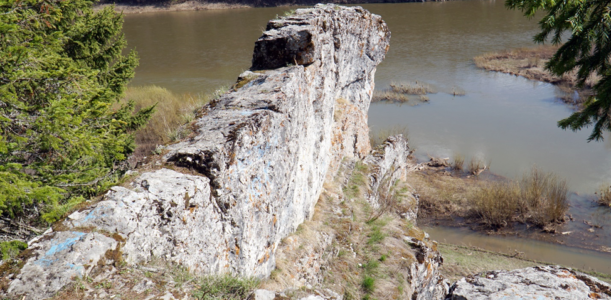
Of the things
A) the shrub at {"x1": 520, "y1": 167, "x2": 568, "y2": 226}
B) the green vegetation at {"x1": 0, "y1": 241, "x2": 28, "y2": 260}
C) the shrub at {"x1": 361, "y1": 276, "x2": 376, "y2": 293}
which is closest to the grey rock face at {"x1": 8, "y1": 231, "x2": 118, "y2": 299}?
the green vegetation at {"x1": 0, "y1": 241, "x2": 28, "y2": 260}

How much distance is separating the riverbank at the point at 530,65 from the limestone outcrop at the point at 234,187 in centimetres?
2226

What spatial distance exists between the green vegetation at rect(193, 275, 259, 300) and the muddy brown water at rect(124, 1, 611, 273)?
12.0 metres

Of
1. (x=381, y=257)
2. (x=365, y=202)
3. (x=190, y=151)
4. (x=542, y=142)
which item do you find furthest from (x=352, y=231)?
(x=542, y=142)

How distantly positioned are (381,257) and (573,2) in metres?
5.46

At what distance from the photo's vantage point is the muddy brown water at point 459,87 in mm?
16922

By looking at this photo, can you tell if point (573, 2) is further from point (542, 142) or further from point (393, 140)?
point (542, 142)

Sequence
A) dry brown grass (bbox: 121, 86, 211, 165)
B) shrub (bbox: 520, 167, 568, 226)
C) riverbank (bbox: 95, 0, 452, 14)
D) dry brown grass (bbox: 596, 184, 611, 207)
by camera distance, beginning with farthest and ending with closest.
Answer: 1. riverbank (bbox: 95, 0, 452, 14)
2. dry brown grass (bbox: 596, 184, 611, 207)
3. shrub (bbox: 520, 167, 568, 226)
4. dry brown grass (bbox: 121, 86, 211, 165)

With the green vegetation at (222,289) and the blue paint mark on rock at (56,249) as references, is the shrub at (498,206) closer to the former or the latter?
the green vegetation at (222,289)

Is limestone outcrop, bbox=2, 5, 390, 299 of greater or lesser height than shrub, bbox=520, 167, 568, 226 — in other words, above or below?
above

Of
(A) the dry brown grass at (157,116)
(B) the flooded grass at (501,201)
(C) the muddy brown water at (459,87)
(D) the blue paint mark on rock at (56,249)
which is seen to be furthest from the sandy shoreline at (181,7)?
(D) the blue paint mark on rock at (56,249)

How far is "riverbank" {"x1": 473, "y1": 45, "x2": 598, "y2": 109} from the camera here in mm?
24500

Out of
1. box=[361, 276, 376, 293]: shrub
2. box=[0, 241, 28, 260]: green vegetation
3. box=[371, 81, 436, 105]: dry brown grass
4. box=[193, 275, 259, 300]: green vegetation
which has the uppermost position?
box=[193, 275, 259, 300]: green vegetation

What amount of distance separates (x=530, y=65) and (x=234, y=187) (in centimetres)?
3039

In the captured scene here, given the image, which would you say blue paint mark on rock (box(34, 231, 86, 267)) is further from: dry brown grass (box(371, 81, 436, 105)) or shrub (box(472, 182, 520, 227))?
dry brown grass (box(371, 81, 436, 105))
